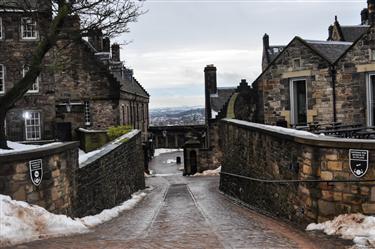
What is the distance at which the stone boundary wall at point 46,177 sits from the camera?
905 centimetres

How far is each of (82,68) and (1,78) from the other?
22.2 feet

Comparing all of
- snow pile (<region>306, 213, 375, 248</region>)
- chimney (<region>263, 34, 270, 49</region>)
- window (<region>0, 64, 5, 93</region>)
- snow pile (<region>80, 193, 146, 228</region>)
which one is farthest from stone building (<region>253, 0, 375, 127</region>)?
chimney (<region>263, 34, 270, 49</region>)

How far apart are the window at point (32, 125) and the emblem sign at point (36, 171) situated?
23.8 m

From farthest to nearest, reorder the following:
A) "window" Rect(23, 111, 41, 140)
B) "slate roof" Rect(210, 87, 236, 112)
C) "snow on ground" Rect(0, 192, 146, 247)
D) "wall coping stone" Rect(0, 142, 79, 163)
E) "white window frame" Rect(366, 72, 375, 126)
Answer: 1. "slate roof" Rect(210, 87, 236, 112)
2. "window" Rect(23, 111, 41, 140)
3. "white window frame" Rect(366, 72, 375, 126)
4. "wall coping stone" Rect(0, 142, 79, 163)
5. "snow on ground" Rect(0, 192, 146, 247)

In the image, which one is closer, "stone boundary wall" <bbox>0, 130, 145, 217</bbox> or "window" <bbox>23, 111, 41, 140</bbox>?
"stone boundary wall" <bbox>0, 130, 145, 217</bbox>

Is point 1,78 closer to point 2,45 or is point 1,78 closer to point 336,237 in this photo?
point 2,45

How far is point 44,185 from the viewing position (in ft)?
32.4

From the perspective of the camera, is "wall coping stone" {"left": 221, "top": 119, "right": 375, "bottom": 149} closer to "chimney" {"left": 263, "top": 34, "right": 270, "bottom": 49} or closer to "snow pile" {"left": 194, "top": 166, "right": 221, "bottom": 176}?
"snow pile" {"left": 194, "top": 166, "right": 221, "bottom": 176}

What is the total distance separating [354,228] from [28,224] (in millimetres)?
6008

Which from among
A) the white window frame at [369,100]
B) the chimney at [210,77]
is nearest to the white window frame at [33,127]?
the chimney at [210,77]

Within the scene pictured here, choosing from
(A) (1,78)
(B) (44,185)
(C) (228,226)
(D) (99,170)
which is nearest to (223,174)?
(D) (99,170)

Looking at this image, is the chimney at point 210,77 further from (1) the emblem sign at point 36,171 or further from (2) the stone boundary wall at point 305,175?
(1) the emblem sign at point 36,171

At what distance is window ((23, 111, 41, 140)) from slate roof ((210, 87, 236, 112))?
16.3 metres

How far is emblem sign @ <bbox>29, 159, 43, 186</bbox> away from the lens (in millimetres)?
9492
